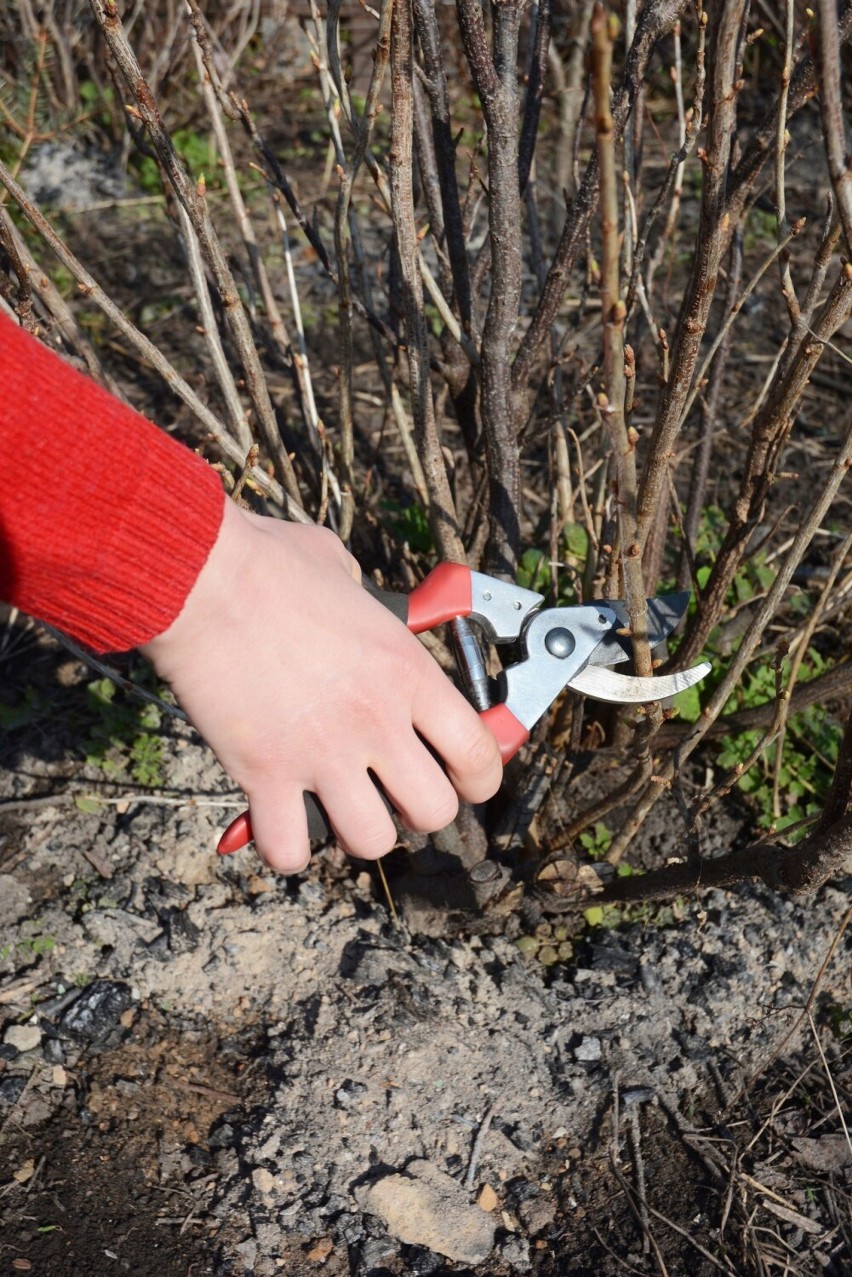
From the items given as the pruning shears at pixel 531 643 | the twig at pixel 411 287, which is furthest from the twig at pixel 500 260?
the pruning shears at pixel 531 643

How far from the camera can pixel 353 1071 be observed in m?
1.96

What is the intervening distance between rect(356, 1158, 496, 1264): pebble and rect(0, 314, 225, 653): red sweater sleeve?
3.71ft

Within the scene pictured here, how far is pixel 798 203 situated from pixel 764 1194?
353cm

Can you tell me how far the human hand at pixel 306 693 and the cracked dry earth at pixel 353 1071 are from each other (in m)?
0.72

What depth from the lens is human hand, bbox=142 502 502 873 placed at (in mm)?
1297

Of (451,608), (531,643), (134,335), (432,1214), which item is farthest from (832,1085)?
(134,335)

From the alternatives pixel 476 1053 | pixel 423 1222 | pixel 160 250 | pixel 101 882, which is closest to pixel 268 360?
pixel 160 250

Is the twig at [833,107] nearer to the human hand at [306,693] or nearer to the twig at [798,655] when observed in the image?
the twig at [798,655]

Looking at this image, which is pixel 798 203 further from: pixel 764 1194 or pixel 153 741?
pixel 764 1194

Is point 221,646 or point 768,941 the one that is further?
point 768,941

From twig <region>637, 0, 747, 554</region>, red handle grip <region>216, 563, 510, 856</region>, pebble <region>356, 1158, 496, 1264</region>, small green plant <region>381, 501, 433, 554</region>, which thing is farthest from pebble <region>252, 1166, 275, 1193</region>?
small green plant <region>381, 501, 433, 554</region>

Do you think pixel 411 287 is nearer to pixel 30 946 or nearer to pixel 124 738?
pixel 124 738

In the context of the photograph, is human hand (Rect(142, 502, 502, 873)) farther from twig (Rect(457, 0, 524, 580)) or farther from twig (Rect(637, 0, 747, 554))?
twig (Rect(457, 0, 524, 580))

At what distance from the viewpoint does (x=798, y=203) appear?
13.3ft
